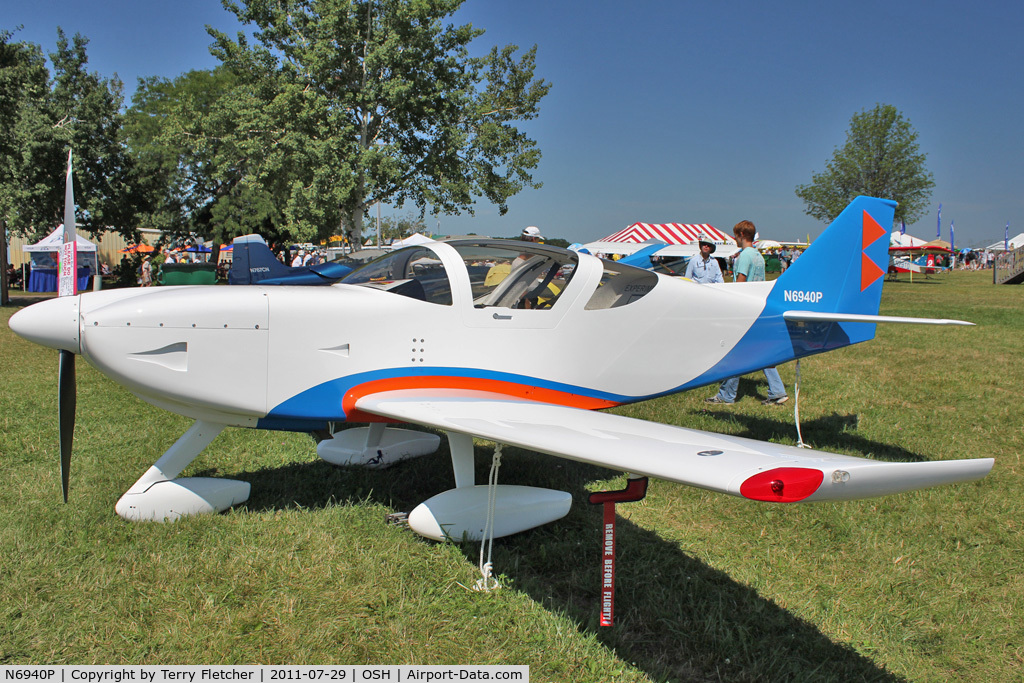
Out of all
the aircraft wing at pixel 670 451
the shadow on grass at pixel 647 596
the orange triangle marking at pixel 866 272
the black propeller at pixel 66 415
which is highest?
the orange triangle marking at pixel 866 272

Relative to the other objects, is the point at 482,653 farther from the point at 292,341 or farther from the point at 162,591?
→ the point at 292,341

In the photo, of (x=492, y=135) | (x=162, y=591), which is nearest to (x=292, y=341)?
(x=162, y=591)

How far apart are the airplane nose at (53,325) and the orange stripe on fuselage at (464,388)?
4.73 feet

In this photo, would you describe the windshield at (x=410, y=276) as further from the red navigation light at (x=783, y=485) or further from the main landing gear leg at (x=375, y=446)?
Result: the red navigation light at (x=783, y=485)

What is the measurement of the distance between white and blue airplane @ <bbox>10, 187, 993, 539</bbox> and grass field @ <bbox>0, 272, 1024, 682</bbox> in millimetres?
344

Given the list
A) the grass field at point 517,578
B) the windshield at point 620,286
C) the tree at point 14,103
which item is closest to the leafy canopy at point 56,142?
the tree at point 14,103

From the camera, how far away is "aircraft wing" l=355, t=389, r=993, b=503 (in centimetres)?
197

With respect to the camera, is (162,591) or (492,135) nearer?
(162,591)

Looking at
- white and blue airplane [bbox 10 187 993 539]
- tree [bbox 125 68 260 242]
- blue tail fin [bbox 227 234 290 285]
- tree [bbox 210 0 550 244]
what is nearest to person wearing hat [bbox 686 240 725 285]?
white and blue airplane [bbox 10 187 993 539]

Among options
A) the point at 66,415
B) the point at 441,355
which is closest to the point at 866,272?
the point at 441,355

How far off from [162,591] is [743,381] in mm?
6961

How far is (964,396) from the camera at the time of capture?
23.2ft

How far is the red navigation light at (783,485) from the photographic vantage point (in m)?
1.96

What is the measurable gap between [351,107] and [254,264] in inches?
481
